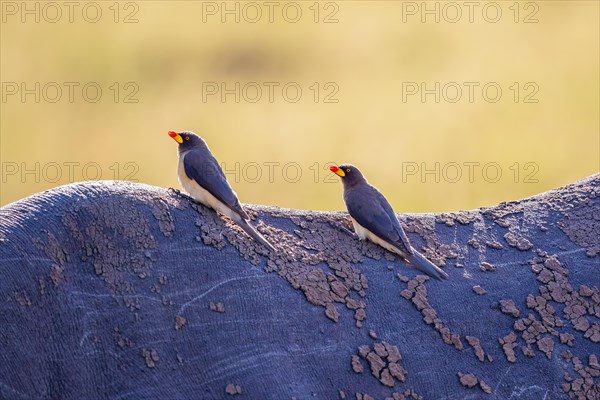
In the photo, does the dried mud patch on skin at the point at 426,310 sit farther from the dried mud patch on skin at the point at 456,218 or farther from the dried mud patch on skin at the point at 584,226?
the dried mud patch on skin at the point at 584,226

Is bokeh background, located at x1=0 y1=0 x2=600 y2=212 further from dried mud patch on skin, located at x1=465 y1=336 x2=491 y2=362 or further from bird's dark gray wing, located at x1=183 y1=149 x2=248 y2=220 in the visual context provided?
dried mud patch on skin, located at x1=465 y1=336 x2=491 y2=362

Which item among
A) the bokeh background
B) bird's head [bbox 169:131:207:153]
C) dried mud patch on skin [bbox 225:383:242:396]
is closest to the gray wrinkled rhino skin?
dried mud patch on skin [bbox 225:383:242:396]

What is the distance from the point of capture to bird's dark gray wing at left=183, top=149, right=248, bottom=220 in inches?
305

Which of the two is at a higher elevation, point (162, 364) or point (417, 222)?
point (417, 222)

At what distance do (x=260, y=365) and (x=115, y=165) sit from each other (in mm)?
14881

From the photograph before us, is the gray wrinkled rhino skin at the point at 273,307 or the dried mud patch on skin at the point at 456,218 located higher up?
the dried mud patch on skin at the point at 456,218

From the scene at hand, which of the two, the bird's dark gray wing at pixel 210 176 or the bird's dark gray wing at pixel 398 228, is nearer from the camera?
the bird's dark gray wing at pixel 210 176

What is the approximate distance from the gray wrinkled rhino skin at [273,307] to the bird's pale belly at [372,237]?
0.08m

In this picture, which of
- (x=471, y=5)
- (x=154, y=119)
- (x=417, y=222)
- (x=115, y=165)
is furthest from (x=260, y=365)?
(x=471, y=5)

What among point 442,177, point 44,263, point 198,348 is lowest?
point 442,177

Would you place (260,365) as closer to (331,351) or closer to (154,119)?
(331,351)

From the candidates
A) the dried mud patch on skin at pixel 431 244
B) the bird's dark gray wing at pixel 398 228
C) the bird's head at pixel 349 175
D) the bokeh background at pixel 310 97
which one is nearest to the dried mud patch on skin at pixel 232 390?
the bird's dark gray wing at pixel 398 228

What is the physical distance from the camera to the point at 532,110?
25.3 m

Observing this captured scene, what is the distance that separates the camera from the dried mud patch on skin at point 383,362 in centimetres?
746
